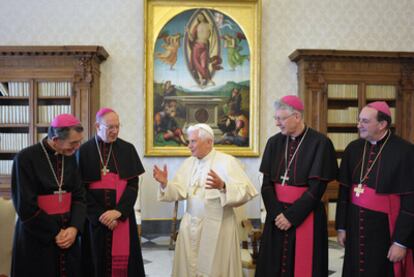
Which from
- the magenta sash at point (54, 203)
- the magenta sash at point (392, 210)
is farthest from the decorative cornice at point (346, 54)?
the magenta sash at point (54, 203)

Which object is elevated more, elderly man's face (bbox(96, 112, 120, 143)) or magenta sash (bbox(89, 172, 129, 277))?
elderly man's face (bbox(96, 112, 120, 143))

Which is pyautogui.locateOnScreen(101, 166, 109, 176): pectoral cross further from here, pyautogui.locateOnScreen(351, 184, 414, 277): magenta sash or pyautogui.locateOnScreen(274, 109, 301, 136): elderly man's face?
pyautogui.locateOnScreen(351, 184, 414, 277): magenta sash

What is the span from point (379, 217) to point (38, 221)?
2.43 meters

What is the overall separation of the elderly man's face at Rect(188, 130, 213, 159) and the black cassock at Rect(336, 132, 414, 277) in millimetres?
1202

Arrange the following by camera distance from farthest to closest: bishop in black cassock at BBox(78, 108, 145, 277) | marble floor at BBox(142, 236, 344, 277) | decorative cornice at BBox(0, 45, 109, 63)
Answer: decorative cornice at BBox(0, 45, 109, 63)
marble floor at BBox(142, 236, 344, 277)
bishop in black cassock at BBox(78, 108, 145, 277)

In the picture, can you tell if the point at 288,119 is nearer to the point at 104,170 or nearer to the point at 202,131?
the point at 202,131

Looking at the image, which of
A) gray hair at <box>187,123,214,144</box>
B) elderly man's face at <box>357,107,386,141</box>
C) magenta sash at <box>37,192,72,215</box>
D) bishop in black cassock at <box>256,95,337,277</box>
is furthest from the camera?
gray hair at <box>187,123,214,144</box>

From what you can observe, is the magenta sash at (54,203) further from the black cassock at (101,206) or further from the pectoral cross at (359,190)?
the pectoral cross at (359,190)

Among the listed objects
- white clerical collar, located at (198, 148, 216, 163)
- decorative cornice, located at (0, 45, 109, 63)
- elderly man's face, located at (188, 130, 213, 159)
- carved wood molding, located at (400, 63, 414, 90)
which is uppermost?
decorative cornice, located at (0, 45, 109, 63)

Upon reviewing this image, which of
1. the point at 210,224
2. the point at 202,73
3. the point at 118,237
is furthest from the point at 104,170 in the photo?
the point at 202,73

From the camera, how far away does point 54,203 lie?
2.82 metres

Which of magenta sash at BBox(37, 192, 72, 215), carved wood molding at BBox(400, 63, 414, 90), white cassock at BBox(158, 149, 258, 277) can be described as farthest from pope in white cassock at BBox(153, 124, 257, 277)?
carved wood molding at BBox(400, 63, 414, 90)

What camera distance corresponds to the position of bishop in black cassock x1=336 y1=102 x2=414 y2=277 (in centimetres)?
295

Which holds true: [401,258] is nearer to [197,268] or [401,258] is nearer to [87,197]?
[197,268]
